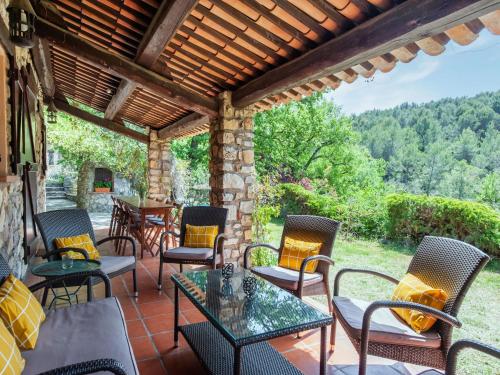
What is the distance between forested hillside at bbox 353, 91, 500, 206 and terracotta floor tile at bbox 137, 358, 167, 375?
974 cm

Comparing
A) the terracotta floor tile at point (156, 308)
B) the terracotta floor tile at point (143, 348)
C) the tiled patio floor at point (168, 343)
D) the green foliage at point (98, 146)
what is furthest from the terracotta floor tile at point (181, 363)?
the green foliage at point (98, 146)

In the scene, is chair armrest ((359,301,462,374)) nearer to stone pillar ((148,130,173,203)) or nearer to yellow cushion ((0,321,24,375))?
yellow cushion ((0,321,24,375))

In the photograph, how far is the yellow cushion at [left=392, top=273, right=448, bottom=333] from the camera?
1.90m

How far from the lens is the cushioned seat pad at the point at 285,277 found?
8.86 ft

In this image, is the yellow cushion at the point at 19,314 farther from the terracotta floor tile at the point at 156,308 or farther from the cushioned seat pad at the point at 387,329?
the cushioned seat pad at the point at 387,329

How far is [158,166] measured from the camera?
827cm

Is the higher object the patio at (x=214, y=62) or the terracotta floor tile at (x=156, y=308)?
the patio at (x=214, y=62)

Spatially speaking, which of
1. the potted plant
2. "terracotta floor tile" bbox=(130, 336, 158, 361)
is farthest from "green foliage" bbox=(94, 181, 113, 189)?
"terracotta floor tile" bbox=(130, 336, 158, 361)

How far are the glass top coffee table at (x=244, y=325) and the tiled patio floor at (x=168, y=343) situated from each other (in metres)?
0.17

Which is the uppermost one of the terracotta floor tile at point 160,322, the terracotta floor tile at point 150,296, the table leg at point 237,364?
the table leg at point 237,364

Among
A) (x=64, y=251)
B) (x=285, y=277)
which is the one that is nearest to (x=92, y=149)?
(x=64, y=251)

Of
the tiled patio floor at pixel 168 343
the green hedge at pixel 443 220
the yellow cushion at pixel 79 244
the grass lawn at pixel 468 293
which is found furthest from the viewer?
the green hedge at pixel 443 220

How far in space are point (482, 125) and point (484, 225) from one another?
965cm

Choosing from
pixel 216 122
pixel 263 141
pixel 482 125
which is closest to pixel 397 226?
pixel 216 122
